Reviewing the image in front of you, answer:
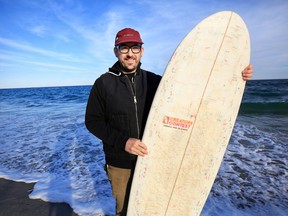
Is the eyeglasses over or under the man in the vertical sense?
over

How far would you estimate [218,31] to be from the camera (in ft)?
7.85

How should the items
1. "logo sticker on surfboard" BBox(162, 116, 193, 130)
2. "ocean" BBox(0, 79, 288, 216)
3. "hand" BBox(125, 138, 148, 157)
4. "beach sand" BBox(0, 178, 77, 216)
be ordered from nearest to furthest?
"hand" BBox(125, 138, 148, 157) → "logo sticker on surfboard" BBox(162, 116, 193, 130) → "beach sand" BBox(0, 178, 77, 216) → "ocean" BBox(0, 79, 288, 216)

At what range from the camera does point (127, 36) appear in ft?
6.81

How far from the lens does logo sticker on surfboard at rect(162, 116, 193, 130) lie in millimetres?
2291

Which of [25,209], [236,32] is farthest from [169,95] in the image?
[25,209]

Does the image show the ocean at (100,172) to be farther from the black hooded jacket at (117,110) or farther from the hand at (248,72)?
the hand at (248,72)

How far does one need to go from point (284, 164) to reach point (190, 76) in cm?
406

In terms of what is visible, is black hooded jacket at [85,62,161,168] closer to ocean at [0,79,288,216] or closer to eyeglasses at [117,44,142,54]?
eyeglasses at [117,44,142,54]

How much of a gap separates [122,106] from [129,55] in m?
0.44

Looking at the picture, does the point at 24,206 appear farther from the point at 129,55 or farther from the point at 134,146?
the point at 129,55

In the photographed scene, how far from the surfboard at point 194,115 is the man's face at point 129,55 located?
352 millimetres

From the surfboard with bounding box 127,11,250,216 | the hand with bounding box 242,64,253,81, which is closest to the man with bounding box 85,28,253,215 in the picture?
the surfboard with bounding box 127,11,250,216

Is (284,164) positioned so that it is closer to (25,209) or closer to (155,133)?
(155,133)

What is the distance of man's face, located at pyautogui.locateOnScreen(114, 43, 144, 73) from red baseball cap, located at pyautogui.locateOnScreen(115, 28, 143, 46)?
0.05 m
